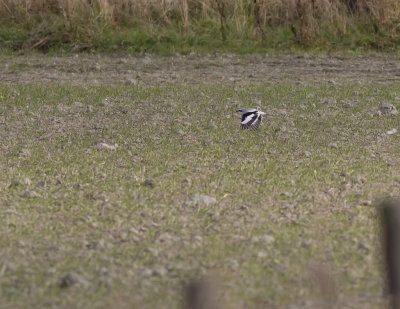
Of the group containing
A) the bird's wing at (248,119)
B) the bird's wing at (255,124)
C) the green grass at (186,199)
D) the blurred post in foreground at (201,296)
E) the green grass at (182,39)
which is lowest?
→ the green grass at (182,39)

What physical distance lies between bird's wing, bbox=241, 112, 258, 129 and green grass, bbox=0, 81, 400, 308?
9 centimetres

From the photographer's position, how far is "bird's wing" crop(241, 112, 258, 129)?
727 cm

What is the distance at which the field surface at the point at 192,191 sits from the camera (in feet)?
12.1

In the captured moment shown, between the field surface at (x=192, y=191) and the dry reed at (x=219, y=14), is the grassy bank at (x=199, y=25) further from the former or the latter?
the field surface at (x=192, y=191)

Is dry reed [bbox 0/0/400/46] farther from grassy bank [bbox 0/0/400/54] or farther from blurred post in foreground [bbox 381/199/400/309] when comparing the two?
blurred post in foreground [bbox 381/199/400/309]

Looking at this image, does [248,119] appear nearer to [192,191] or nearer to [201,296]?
[192,191]

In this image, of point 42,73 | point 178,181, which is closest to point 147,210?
point 178,181

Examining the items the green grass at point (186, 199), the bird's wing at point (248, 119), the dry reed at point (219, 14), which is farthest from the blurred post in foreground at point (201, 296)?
the dry reed at point (219, 14)

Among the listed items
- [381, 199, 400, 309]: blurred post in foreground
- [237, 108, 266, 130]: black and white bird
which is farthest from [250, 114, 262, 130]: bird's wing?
[381, 199, 400, 309]: blurred post in foreground

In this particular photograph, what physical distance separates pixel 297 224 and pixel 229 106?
4.07 meters

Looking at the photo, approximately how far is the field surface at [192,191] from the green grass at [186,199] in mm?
12

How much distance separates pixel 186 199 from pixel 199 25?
8329mm

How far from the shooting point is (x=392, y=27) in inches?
499

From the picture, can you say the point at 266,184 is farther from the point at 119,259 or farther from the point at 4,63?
the point at 4,63
